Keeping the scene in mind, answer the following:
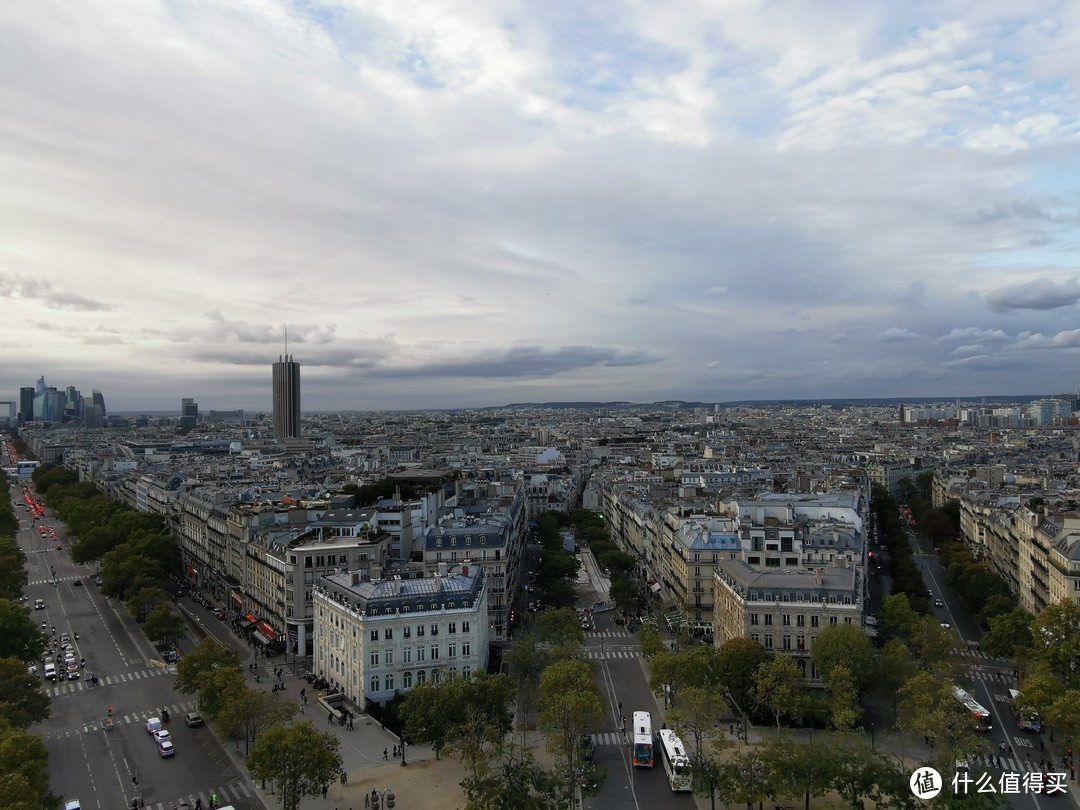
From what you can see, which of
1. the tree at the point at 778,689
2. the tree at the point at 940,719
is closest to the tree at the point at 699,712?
the tree at the point at 778,689

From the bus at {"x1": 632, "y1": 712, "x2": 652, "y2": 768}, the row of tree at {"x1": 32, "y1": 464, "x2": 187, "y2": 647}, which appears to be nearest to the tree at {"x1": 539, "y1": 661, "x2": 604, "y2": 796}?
the bus at {"x1": 632, "y1": 712, "x2": 652, "y2": 768}

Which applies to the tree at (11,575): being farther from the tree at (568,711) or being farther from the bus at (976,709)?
the bus at (976,709)

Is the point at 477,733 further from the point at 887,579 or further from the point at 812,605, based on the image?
the point at 887,579

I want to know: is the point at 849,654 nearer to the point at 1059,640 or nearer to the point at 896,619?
the point at 896,619

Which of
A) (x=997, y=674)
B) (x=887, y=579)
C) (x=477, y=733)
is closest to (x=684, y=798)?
(x=477, y=733)

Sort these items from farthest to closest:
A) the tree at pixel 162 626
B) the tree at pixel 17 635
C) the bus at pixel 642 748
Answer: the tree at pixel 162 626 → the tree at pixel 17 635 → the bus at pixel 642 748

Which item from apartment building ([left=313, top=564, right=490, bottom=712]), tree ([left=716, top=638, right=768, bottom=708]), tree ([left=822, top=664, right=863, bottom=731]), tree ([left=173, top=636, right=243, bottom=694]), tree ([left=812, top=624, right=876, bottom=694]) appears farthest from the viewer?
A: apartment building ([left=313, top=564, right=490, bottom=712])

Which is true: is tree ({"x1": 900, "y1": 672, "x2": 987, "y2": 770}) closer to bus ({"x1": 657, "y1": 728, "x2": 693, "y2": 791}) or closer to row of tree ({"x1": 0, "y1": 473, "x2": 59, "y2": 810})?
bus ({"x1": 657, "y1": 728, "x2": 693, "y2": 791})
